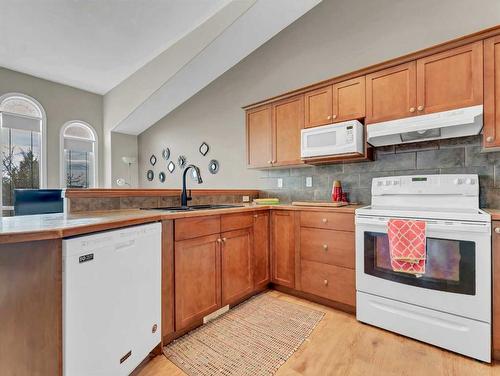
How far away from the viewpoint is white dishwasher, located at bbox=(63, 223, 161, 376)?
1.07 metres

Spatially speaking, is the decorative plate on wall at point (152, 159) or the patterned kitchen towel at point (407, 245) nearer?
the patterned kitchen towel at point (407, 245)

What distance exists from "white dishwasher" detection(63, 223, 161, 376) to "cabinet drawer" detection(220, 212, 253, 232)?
25.7 inches

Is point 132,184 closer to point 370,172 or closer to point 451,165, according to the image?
point 370,172

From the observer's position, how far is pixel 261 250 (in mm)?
2557

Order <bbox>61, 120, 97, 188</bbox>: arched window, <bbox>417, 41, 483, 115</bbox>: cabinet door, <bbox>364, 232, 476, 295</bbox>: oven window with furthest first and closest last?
<bbox>61, 120, 97, 188</bbox>: arched window < <bbox>417, 41, 483, 115</bbox>: cabinet door < <bbox>364, 232, 476, 295</bbox>: oven window

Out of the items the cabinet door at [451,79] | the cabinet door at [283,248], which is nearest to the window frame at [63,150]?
the cabinet door at [283,248]

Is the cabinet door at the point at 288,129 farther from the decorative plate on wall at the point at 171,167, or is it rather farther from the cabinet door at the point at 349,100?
the decorative plate on wall at the point at 171,167

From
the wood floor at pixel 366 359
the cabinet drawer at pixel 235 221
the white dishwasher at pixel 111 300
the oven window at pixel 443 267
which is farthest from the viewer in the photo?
the cabinet drawer at pixel 235 221

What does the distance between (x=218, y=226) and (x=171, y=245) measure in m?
0.46

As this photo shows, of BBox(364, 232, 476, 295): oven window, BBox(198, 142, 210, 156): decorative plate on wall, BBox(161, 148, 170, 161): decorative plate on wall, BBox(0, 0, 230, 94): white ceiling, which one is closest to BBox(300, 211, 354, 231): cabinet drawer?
BBox(364, 232, 476, 295): oven window

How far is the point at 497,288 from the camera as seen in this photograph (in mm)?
1534

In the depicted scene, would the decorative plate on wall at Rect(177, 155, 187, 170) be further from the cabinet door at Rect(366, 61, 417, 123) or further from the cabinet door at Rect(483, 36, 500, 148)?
the cabinet door at Rect(483, 36, 500, 148)

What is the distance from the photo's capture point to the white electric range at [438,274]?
1569mm

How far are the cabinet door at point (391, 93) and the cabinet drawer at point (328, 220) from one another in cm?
91
